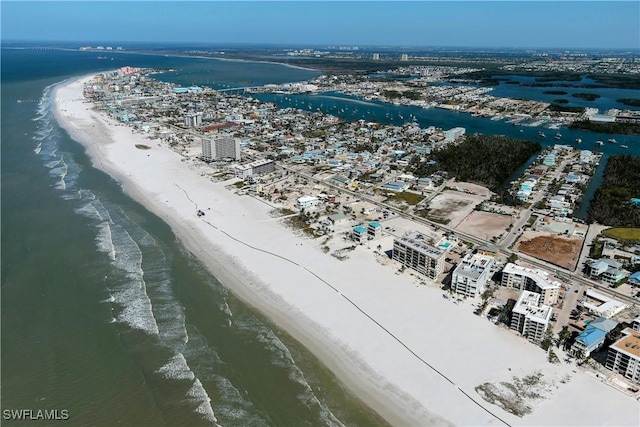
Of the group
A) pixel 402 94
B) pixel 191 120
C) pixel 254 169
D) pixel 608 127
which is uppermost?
pixel 402 94

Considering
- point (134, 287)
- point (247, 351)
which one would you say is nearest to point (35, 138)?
point (134, 287)

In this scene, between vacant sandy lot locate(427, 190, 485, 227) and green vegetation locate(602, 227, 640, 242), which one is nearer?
green vegetation locate(602, 227, 640, 242)

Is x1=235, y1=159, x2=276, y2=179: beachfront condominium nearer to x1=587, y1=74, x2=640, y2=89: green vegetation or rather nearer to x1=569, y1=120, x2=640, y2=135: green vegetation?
x1=569, y1=120, x2=640, y2=135: green vegetation

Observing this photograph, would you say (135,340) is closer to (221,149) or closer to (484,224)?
(484,224)

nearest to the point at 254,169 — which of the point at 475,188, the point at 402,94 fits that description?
the point at 475,188

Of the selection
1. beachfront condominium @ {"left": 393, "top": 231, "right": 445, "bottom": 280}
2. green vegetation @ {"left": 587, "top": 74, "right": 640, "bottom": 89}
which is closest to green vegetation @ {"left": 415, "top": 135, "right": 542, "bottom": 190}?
beachfront condominium @ {"left": 393, "top": 231, "right": 445, "bottom": 280}

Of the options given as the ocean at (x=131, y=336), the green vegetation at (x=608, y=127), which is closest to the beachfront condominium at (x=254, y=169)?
the ocean at (x=131, y=336)

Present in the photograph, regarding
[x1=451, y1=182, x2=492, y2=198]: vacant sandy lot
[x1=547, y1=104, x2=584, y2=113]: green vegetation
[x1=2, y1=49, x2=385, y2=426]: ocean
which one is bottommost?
[x1=2, y1=49, x2=385, y2=426]: ocean

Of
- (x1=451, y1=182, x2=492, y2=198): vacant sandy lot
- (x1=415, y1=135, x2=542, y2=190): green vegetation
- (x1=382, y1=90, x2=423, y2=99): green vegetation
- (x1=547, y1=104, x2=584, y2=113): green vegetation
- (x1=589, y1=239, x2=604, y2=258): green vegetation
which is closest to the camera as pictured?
(x1=589, y1=239, x2=604, y2=258): green vegetation
